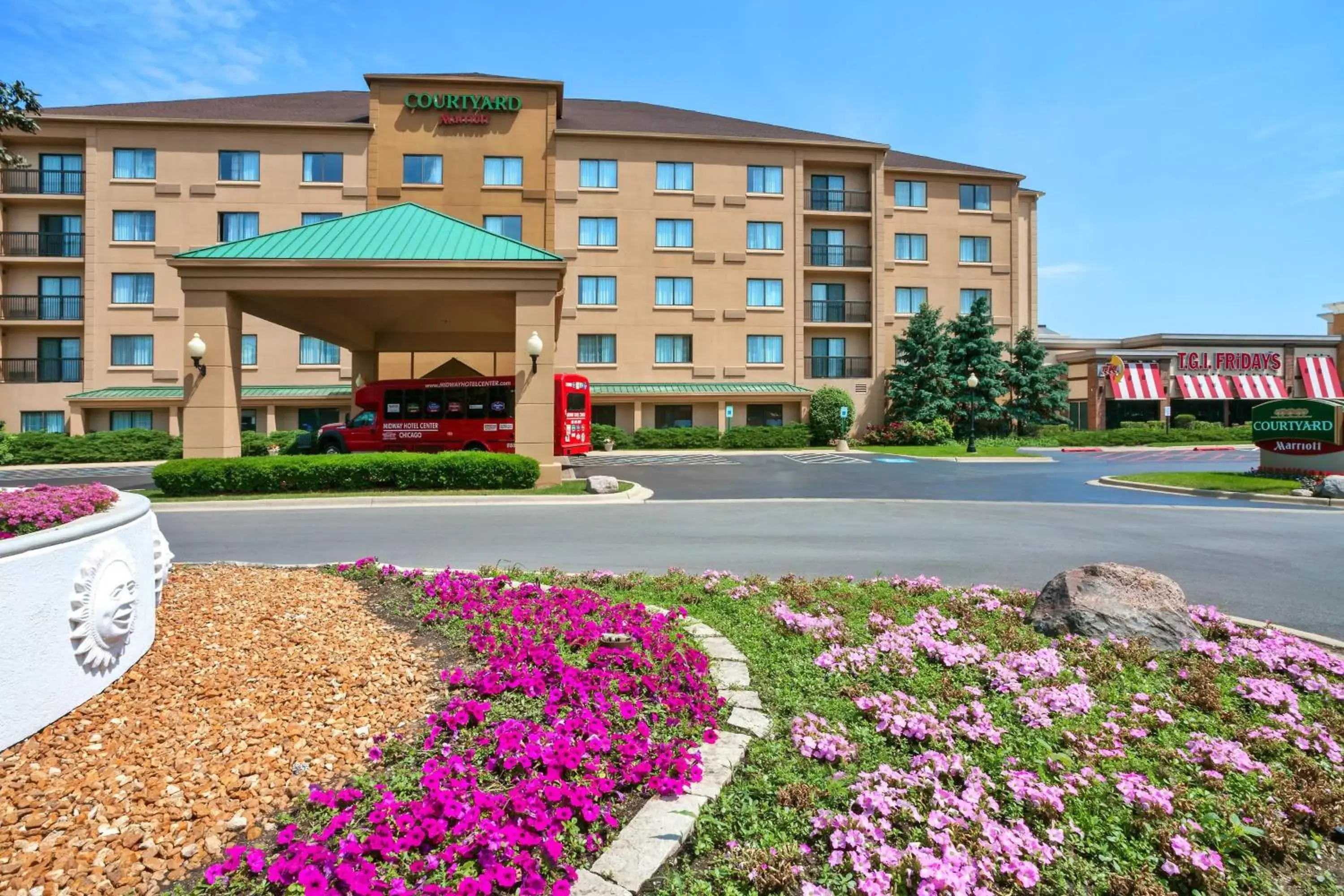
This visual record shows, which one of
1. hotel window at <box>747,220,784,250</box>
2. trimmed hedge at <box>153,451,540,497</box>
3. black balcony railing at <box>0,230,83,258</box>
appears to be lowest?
trimmed hedge at <box>153,451,540,497</box>

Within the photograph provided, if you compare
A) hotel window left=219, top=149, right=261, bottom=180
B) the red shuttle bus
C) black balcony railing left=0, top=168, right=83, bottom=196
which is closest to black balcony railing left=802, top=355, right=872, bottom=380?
the red shuttle bus

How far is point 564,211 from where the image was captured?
38188 mm

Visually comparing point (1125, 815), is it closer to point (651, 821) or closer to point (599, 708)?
point (651, 821)

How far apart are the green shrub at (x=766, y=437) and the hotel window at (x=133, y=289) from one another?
30091 millimetres

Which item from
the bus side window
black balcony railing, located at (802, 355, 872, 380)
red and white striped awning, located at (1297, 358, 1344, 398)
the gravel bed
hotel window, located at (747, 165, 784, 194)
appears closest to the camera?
the gravel bed

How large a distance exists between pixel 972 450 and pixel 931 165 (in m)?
18.9

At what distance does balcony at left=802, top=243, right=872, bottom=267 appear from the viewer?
40.8 meters

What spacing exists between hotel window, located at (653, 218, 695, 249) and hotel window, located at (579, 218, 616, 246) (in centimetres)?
242

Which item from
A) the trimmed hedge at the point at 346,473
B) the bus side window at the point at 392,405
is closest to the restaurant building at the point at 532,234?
the bus side window at the point at 392,405

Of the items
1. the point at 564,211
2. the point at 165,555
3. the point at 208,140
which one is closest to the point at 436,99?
the point at 564,211

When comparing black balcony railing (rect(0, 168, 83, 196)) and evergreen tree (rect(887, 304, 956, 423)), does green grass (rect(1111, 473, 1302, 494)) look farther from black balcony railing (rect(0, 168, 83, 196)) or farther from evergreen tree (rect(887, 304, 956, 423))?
black balcony railing (rect(0, 168, 83, 196))

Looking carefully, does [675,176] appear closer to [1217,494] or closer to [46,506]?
[1217,494]

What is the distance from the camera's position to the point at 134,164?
35.8 meters

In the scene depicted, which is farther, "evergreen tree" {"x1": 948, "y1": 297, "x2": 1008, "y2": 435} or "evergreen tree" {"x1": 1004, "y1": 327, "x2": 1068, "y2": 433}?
"evergreen tree" {"x1": 1004, "y1": 327, "x2": 1068, "y2": 433}
